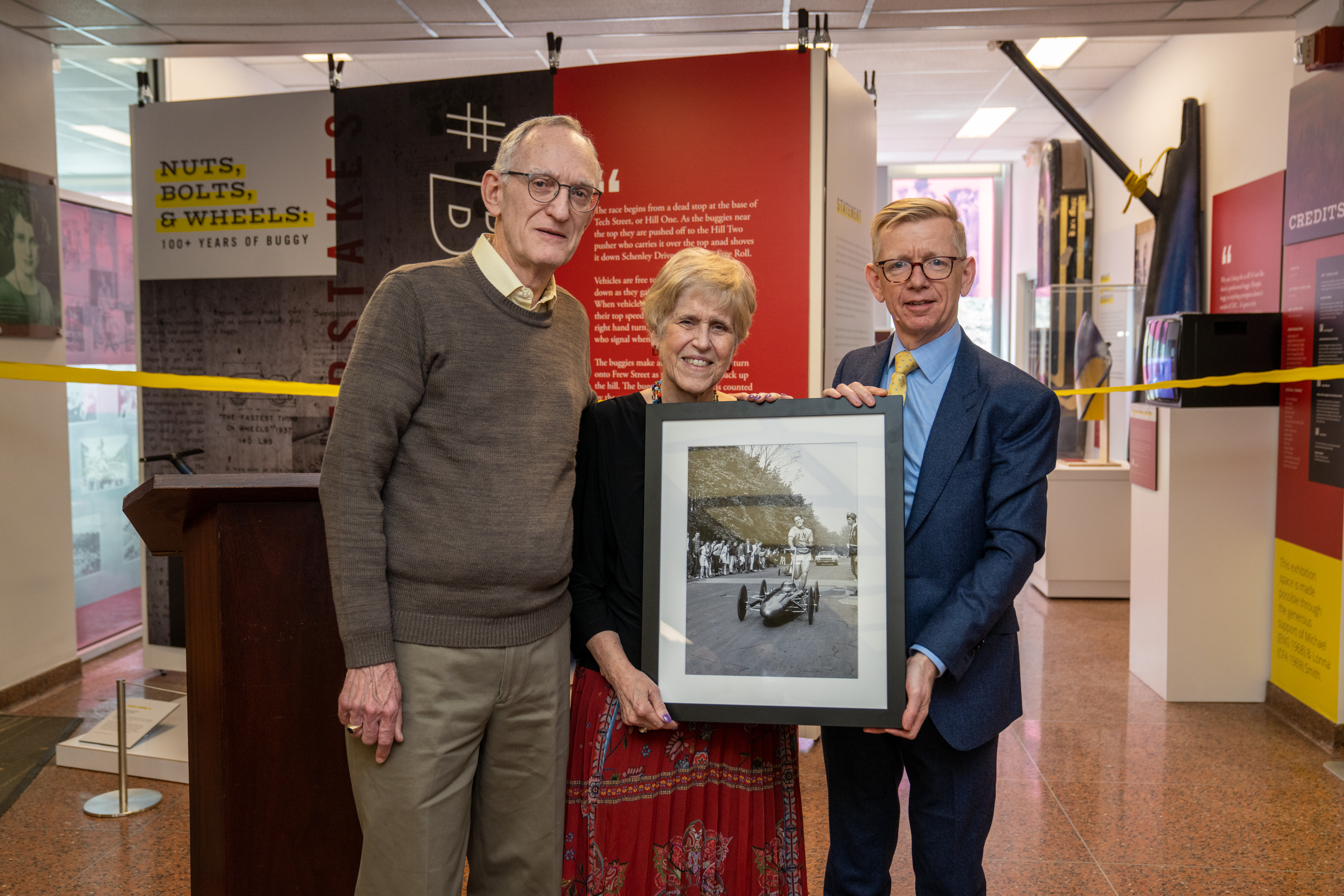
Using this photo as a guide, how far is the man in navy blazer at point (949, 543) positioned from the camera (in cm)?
159

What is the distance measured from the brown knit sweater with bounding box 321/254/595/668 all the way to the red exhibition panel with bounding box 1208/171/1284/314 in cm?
447

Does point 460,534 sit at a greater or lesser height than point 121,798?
greater

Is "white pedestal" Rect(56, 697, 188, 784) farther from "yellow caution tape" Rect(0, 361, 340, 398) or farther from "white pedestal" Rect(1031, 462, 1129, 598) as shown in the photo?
"white pedestal" Rect(1031, 462, 1129, 598)

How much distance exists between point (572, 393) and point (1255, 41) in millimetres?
5272

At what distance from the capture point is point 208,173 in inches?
177

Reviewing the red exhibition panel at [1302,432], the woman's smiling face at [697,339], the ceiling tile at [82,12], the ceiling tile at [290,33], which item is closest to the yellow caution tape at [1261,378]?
the red exhibition panel at [1302,432]

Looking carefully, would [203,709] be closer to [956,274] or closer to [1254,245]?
[956,274]

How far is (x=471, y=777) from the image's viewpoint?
1655 millimetres

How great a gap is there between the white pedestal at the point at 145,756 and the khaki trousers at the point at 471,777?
2294 millimetres

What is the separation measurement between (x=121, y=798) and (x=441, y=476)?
99.4 inches

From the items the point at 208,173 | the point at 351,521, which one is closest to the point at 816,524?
the point at 351,521

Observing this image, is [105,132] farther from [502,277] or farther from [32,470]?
[502,277]

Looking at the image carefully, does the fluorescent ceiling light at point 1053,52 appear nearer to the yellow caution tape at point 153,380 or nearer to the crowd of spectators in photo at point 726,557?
the yellow caution tape at point 153,380

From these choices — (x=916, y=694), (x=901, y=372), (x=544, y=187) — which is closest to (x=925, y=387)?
(x=901, y=372)
